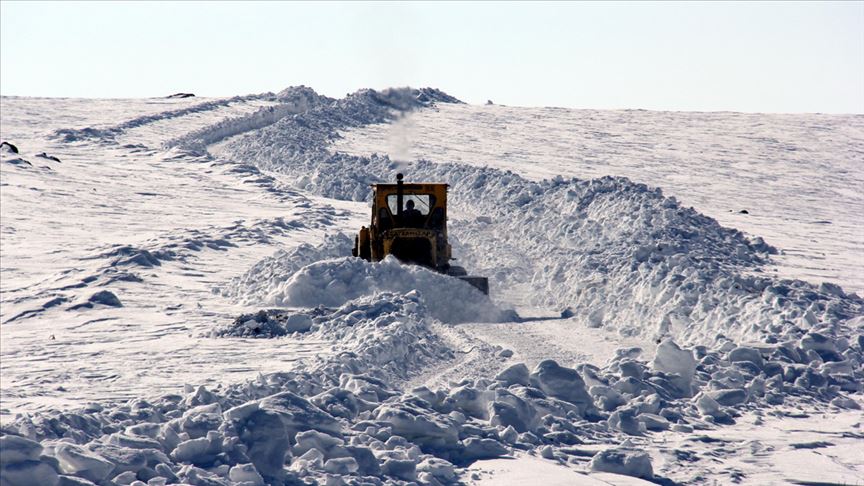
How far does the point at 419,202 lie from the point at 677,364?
27.1 ft

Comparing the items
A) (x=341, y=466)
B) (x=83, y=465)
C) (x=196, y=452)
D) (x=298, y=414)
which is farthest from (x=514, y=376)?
(x=83, y=465)

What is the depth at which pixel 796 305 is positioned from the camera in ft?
53.0

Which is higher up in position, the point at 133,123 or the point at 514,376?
the point at 133,123

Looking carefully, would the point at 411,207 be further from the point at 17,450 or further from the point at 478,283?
the point at 17,450

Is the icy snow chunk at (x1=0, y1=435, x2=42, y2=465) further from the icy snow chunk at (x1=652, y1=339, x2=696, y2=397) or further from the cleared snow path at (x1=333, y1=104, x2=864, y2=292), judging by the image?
the cleared snow path at (x1=333, y1=104, x2=864, y2=292)

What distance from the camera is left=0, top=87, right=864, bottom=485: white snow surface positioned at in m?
8.74

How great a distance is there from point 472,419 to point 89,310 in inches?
331

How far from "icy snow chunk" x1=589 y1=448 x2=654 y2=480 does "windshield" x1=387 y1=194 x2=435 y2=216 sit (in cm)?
1085

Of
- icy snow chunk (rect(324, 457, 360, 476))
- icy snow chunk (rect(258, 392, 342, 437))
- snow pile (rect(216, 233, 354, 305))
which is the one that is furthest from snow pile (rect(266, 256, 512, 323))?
icy snow chunk (rect(324, 457, 360, 476))

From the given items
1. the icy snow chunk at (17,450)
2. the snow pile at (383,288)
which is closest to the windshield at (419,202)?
the snow pile at (383,288)

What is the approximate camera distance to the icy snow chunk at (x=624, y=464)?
8.94 m

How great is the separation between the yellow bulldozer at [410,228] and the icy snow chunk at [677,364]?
6.51m

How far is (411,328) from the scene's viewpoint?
14281 millimetres

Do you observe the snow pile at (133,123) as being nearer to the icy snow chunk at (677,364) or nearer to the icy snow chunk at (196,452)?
the icy snow chunk at (677,364)
